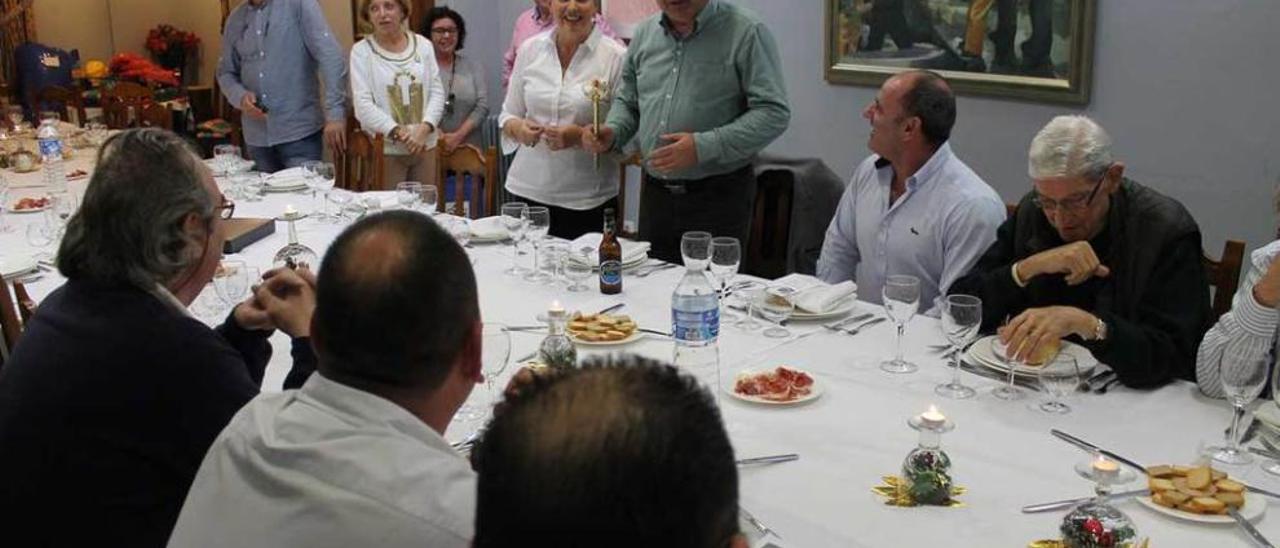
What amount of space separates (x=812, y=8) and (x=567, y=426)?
4.82m

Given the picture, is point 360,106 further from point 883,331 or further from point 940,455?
point 940,455

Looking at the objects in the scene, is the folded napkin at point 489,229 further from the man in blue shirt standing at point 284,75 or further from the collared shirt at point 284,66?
the collared shirt at point 284,66

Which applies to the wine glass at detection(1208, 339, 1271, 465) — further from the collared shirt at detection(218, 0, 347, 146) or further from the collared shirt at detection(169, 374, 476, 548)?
the collared shirt at detection(218, 0, 347, 146)

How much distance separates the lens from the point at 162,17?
10.8 meters

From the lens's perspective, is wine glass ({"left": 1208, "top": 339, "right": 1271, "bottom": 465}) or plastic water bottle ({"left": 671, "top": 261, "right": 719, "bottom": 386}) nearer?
wine glass ({"left": 1208, "top": 339, "right": 1271, "bottom": 465})

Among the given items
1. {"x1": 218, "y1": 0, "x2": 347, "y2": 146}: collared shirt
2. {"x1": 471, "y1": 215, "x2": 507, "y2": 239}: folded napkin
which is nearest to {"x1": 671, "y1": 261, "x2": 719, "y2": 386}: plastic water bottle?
{"x1": 471, "y1": 215, "x2": 507, "y2": 239}: folded napkin

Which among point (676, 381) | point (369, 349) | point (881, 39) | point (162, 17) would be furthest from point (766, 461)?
point (162, 17)

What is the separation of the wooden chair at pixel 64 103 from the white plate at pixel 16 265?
4.81m

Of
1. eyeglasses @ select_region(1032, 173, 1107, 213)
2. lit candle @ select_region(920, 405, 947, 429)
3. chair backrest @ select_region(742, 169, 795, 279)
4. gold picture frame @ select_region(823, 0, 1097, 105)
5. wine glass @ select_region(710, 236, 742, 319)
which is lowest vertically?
chair backrest @ select_region(742, 169, 795, 279)

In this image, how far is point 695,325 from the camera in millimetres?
2426

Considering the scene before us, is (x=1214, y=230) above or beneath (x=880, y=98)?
beneath

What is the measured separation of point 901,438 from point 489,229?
1864mm

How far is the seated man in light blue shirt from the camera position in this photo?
9.97 feet

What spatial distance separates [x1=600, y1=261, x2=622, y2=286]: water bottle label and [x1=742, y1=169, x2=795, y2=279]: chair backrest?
120cm
